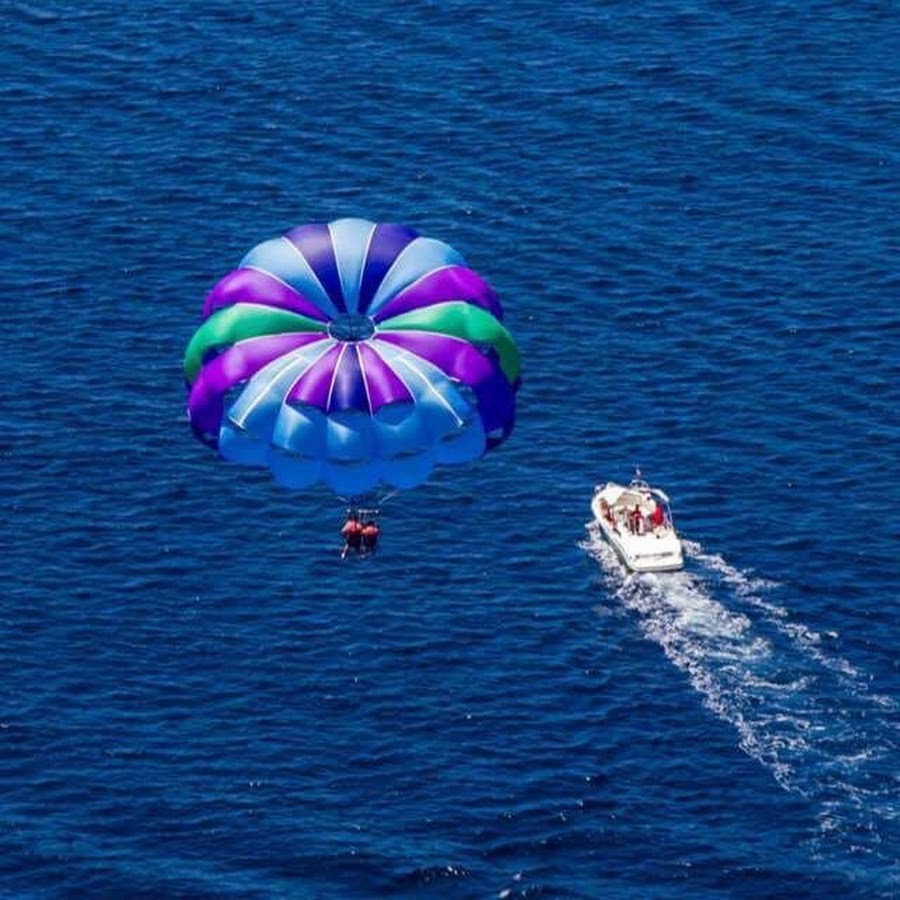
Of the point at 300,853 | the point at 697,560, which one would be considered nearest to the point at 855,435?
the point at 697,560

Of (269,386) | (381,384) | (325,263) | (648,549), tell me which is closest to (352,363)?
(381,384)

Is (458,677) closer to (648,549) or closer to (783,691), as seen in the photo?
(648,549)

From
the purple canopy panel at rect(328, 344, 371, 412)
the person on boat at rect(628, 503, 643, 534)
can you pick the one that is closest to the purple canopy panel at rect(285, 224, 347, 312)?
the purple canopy panel at rect(328, 344, 371, 412)

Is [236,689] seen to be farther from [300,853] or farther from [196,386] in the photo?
[196,386]

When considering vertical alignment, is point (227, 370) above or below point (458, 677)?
below

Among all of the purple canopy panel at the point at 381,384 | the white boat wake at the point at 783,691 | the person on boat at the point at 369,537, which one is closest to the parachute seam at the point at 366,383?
the purple canopy panel at the point at 381,384
